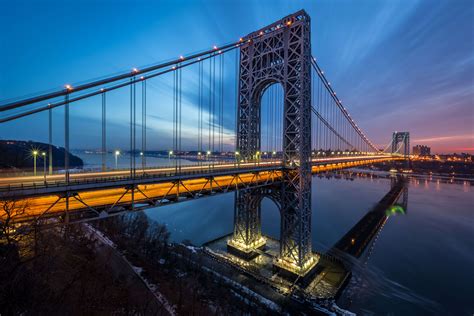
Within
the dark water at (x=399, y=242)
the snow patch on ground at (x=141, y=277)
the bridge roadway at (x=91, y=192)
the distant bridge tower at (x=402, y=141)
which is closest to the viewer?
the bridge roadway at (x=91, y=192)

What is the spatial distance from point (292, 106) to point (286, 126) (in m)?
1.88

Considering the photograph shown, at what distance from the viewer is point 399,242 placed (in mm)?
28406

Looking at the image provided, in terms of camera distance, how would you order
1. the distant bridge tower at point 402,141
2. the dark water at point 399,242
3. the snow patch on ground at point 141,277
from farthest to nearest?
the distant bridge tower at point 402,141
the dark water at point 399,242
the snow patch on ground at point 141,277

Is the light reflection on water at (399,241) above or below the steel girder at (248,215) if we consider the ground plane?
below

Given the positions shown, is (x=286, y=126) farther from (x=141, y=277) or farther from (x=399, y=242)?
(x=399, y=242)

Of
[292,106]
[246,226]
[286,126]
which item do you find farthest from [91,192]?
[292,106]

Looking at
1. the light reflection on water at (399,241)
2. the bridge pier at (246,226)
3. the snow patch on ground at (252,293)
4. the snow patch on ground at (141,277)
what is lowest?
the light reflection on water at (399,241)

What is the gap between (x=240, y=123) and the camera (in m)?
21.6

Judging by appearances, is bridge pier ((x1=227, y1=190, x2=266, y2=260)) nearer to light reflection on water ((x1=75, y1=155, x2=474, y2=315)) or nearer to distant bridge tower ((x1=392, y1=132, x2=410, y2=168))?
light reflection on water ((x1=75, y1=155, x2=474, y2=315))

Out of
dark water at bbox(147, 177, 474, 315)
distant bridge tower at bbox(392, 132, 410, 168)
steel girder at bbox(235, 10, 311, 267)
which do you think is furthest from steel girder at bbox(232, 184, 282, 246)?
distant bridge tower at bbox(392, 132, 410, 168)

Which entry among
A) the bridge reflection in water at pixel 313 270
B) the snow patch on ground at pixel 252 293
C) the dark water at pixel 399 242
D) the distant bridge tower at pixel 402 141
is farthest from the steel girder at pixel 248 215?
the distant bridge tower at pixel 402 141

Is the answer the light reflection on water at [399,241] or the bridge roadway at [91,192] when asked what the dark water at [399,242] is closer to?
the light reflection on water at [399,241]

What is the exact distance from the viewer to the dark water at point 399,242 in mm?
17219

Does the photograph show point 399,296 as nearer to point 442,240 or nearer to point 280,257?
point 280,257
